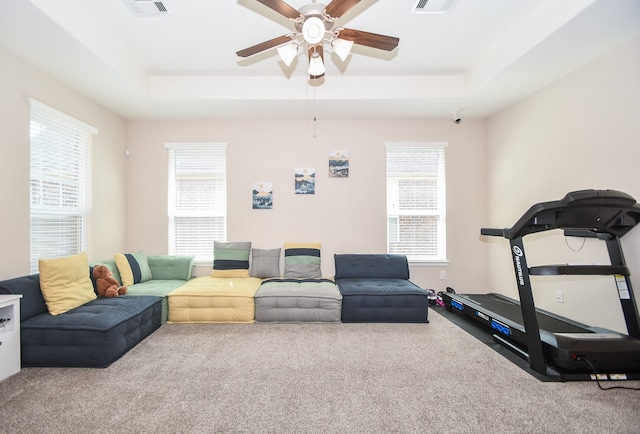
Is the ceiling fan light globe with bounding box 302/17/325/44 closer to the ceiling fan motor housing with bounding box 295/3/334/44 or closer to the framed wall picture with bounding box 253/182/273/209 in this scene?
the ceiling fan motor housing with bounding box 295/3/334/44

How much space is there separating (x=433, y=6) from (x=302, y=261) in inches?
131

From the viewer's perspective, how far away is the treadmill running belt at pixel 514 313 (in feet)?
9.12

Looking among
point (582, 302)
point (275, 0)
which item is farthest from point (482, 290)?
point (275, 0)

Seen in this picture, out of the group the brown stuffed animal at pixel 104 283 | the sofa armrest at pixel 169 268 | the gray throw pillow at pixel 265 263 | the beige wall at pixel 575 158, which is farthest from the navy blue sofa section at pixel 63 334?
the beige wall at pixel 575 158

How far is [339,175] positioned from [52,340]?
3.76m

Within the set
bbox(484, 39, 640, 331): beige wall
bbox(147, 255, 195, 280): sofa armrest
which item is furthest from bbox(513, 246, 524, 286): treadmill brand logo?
bbox(147, 255, 195, 280): sofa armrest

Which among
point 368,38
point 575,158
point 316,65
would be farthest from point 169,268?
point 575,158

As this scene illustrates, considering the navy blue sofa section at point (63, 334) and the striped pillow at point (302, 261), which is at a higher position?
the striped pillow at point (302, 261)

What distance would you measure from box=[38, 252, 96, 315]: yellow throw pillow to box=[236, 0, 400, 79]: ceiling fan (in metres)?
2.68

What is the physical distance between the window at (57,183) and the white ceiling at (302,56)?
0.53 metres

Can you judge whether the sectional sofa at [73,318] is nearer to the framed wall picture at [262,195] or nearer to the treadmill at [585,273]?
the framed wall picture at [262,195]

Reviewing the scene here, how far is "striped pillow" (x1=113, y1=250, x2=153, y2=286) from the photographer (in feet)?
11.9

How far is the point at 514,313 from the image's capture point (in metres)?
3.30

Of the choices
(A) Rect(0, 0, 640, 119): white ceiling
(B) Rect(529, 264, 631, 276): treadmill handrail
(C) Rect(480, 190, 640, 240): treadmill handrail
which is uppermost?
(A) Rect(0, 0, 640, 119): white ceiling
